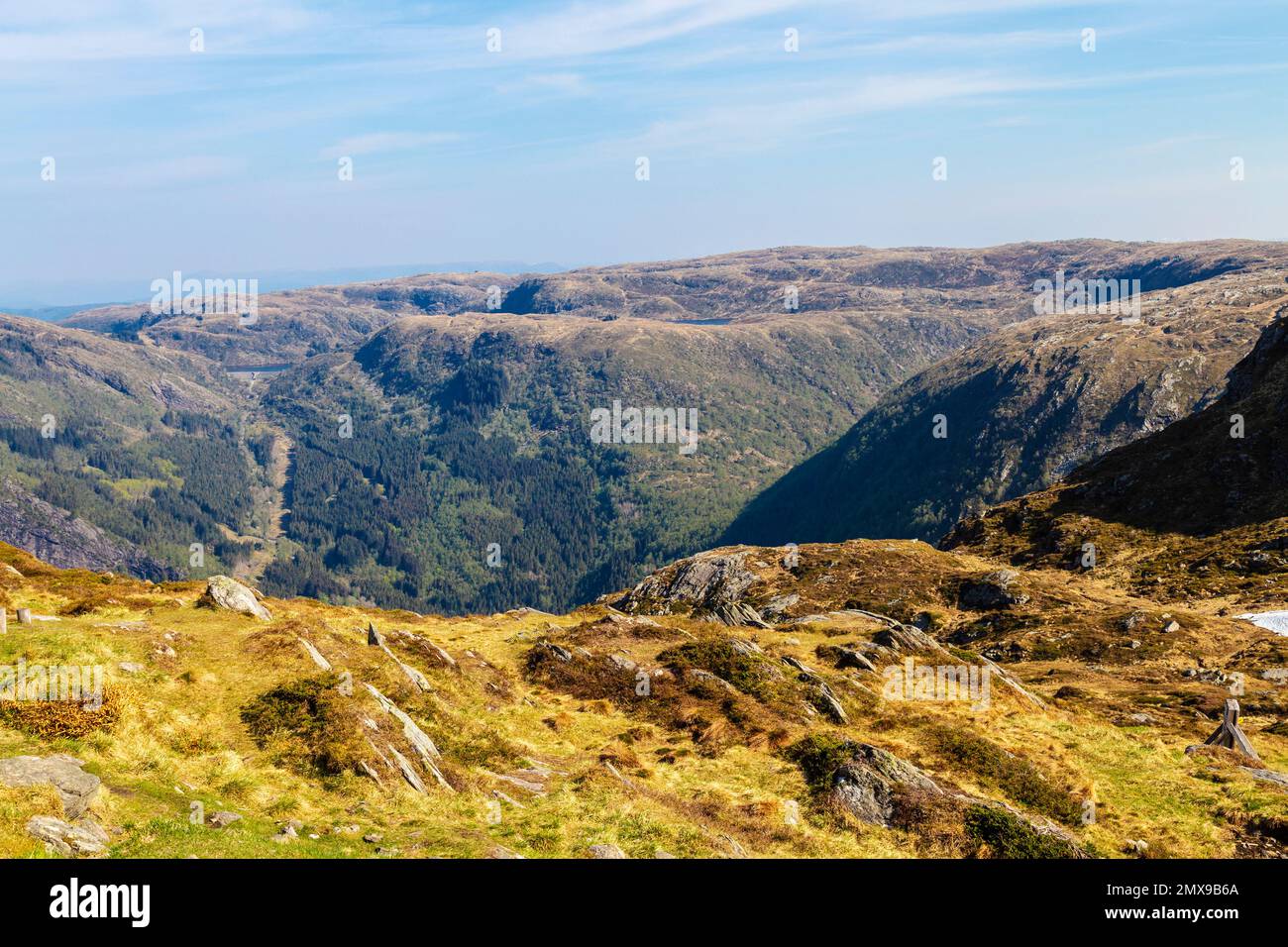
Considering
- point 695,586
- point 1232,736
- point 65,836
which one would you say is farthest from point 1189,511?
point 65,836

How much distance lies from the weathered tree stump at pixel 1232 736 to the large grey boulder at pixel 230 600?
5637cm

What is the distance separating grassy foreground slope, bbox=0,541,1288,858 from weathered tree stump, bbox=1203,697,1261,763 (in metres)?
1.44

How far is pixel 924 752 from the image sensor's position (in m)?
39.6

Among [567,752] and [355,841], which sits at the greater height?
[355,841]

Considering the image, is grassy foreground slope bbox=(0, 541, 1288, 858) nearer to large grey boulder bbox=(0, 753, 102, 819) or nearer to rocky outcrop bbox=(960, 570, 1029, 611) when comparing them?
large grey boulder bbox=(0, 753, 102, 819)

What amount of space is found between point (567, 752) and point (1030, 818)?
21.2m

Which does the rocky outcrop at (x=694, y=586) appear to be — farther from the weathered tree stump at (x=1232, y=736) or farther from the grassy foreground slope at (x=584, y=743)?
the weathered tree stump at (x=1232, y=736)

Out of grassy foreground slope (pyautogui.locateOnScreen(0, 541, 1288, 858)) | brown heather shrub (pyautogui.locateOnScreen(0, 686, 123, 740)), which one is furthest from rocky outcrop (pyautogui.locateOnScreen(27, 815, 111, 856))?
brown heather shrub (pyautogui.locateOnScreen(0, 686, 123, 740))

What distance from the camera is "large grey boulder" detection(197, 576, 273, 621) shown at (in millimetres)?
A: 45906

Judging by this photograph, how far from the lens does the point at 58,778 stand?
75.9ft

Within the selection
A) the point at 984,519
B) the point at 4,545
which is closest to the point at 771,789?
the point at 4,545
